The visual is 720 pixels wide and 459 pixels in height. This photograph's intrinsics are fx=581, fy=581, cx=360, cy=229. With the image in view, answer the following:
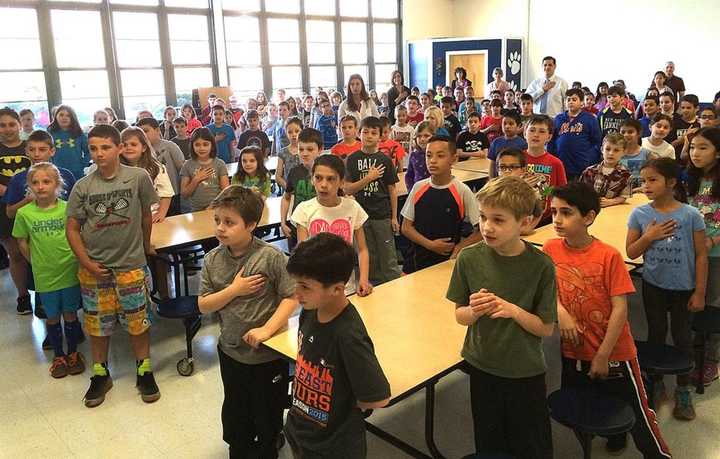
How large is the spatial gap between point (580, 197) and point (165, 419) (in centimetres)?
220

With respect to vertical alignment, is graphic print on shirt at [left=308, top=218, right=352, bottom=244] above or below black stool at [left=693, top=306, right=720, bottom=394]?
above

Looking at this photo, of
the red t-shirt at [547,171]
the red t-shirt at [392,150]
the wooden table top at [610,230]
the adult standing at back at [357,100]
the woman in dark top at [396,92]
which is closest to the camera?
the wooden table top at [610,230]

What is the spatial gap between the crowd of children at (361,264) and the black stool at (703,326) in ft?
0.22

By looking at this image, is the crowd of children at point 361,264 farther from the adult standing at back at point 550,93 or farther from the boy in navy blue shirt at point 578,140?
the adult standing at back at point 550,93

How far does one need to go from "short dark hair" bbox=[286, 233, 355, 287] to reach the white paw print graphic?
13.4 metres

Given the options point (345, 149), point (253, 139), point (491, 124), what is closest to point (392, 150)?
point (345, 149)

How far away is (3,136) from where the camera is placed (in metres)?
4.14

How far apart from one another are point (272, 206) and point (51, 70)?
7025 mm

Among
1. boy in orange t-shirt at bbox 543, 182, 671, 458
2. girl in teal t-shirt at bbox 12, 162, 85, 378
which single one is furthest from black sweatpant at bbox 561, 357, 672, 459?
girl in teal t-shirt at bbox 12, 162, 85, 378

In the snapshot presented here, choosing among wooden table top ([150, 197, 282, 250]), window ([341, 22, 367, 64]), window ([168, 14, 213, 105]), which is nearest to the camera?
wooden table top ([150, 197, 282, 250])

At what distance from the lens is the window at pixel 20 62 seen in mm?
8977

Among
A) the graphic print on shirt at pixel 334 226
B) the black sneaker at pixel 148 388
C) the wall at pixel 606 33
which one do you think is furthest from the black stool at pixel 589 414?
the wall at pixel 606 33

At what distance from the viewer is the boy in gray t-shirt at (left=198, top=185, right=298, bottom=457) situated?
6.93ft

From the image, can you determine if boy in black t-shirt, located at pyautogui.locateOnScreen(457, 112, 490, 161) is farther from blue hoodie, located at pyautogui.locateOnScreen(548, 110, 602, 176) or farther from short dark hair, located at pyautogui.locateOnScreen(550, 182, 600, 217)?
short dark hair, located at pyautogui.locateOnScreen(550, 182, 600, 217)
